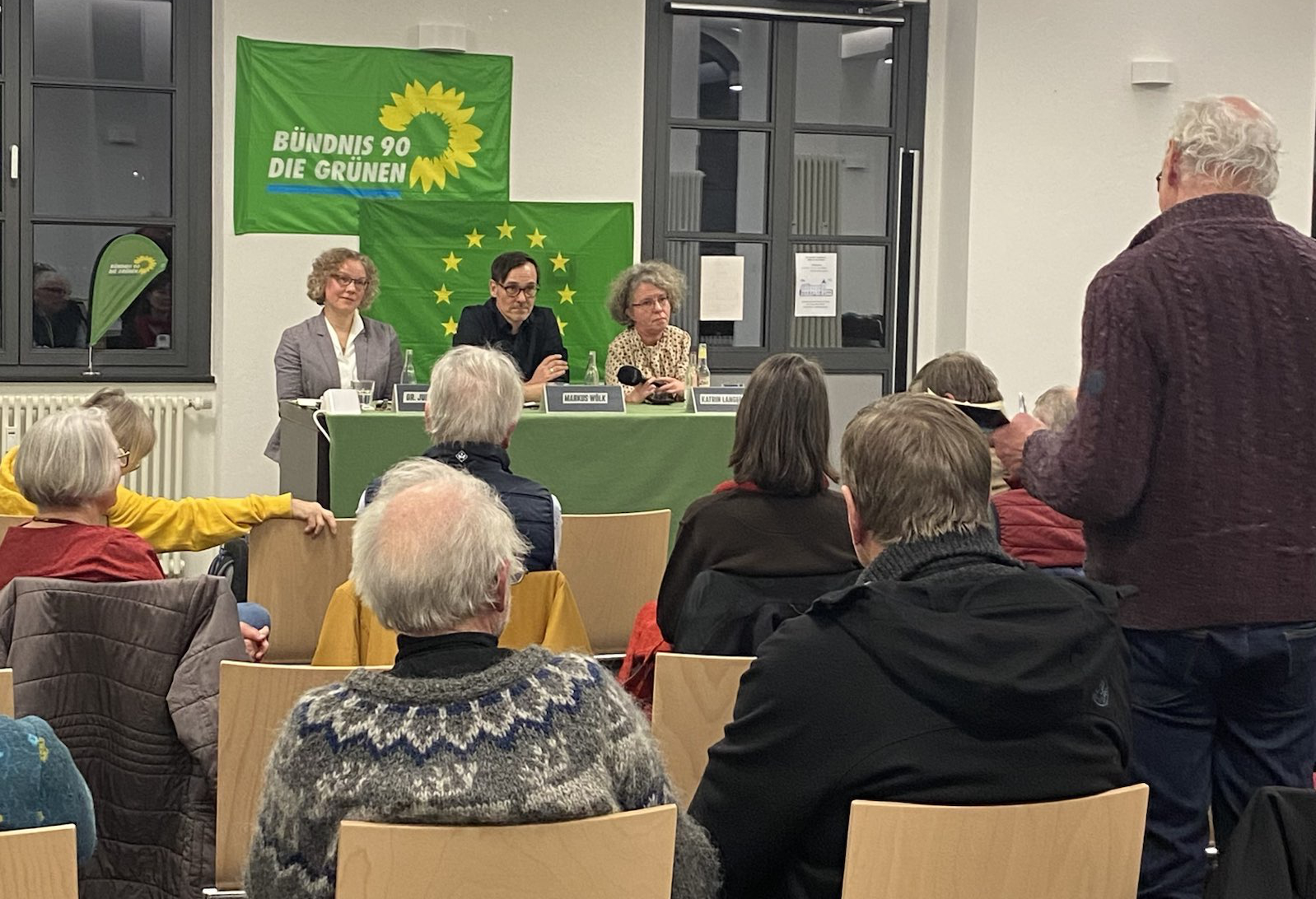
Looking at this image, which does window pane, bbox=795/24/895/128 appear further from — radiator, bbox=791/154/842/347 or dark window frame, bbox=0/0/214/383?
dark window frame, bbox=0/0/214/383

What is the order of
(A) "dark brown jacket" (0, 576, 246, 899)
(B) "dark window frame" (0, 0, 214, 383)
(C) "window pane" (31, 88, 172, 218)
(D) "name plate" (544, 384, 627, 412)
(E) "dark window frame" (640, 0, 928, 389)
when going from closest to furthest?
1. (A) "dark brown jacket" (0, 576, 246, 899)
2. (D) "name plate" (544, 384, 627, 412)
3. (B) "dark window frame" (0, 0, 214, 383)
4. (C) "window pane" (31, 88, 172, 218)
5. (E) "dark window frame" (640, 0, 928, 389)

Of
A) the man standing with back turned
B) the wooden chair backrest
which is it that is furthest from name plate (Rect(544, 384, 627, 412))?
the man standing with back turned

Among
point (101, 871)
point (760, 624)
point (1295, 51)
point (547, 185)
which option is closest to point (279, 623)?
point (101, 871)

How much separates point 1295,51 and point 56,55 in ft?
21.1

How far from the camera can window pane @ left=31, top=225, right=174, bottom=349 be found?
23.8 feet

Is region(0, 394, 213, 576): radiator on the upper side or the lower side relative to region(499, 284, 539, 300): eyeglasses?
lower

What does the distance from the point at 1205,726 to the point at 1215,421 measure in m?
0.48

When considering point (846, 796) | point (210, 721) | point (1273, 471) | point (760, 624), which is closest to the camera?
point (846, 796)

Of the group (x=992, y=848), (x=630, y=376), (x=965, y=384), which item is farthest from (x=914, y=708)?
(x=630, y=376)

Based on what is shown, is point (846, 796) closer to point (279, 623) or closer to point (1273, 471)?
point (1273, 471)

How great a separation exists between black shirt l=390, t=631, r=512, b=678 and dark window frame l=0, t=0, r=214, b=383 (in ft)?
19.5

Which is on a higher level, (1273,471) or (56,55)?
(56,55)

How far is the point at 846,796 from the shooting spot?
182cm

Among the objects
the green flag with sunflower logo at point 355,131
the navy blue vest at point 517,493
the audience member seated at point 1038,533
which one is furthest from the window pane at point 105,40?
the audience member seated at point 1038,533
